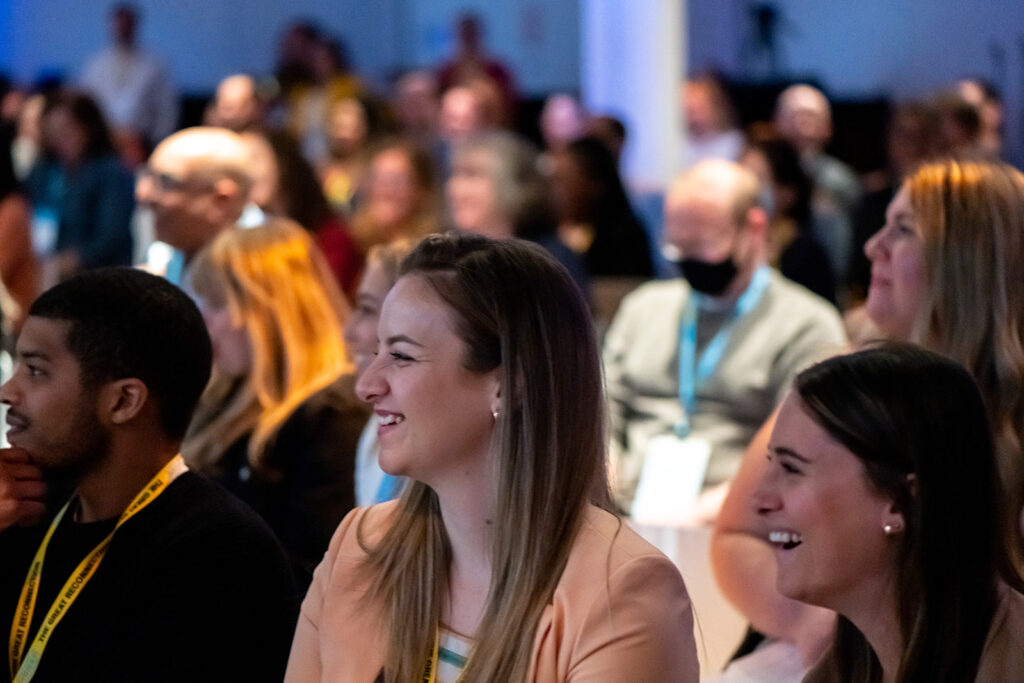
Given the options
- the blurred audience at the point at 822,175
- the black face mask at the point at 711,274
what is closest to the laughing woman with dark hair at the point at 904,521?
the black face mask at the point at 711,274

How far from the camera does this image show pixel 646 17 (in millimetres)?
7859

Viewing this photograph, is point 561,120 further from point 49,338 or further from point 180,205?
point 49,338

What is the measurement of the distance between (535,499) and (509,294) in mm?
275

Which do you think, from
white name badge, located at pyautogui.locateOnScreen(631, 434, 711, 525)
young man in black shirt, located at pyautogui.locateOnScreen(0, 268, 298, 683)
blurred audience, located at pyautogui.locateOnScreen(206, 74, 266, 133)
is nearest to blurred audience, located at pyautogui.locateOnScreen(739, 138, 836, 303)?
white name badge, located at pyautogui.locateOnScreen(631, 434, 711, 525)

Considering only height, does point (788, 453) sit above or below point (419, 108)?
above

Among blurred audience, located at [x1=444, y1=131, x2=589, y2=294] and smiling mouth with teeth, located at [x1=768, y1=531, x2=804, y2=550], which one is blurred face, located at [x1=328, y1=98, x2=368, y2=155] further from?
smiling mouth with teeth, located at [x1=768, y1=531, x2=804, y2=550]

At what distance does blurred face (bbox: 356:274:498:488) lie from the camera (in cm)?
195

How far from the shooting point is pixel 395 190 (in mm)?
5902

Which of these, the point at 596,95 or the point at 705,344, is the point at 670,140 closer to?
the point at 596,95

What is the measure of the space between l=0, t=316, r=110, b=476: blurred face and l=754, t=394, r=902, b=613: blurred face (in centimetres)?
111

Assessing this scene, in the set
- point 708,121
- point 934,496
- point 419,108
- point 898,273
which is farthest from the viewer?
Answer: point 419,108

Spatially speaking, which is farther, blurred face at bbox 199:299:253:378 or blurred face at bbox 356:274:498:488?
blurred face at bbox 199:299:253:378

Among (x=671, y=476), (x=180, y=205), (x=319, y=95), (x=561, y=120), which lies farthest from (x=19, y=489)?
(x=319, y=95)

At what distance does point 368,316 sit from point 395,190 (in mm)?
2660
